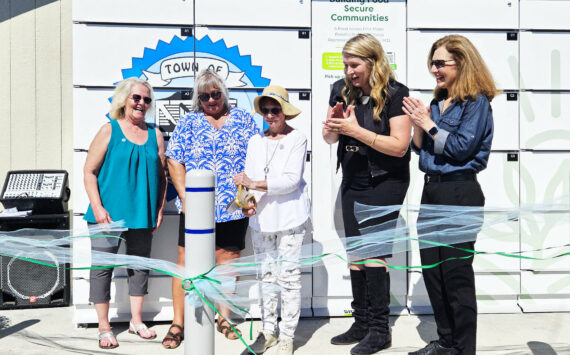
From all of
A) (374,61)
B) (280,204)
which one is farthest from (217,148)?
(374,61)

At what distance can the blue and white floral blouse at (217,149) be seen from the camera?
12.5 ft

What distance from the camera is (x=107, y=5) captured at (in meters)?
4.21

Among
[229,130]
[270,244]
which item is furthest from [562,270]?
[229,130]

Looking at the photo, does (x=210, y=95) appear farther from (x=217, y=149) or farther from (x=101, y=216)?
(x=101, y=216)

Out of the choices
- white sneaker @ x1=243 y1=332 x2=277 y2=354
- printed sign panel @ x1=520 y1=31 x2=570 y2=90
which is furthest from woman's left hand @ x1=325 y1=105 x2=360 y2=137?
printed sign panel @ x1=520 y1=31 x2=570 y2=90

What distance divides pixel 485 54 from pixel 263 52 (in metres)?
1.67

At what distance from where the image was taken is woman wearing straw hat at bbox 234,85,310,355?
3.49m

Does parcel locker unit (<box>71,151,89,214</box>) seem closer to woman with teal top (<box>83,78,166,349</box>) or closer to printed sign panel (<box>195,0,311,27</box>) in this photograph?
woman with teal top (<box>83,78,166,349</box>)

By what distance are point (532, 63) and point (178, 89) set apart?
265 cm

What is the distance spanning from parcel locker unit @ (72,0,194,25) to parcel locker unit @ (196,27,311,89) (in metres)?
0.17

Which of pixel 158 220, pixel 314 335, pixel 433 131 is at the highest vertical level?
pixel 433 131

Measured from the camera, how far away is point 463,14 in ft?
14.6

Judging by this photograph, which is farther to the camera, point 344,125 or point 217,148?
point 217,148

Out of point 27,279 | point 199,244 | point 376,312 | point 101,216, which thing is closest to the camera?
A: point 199,244
